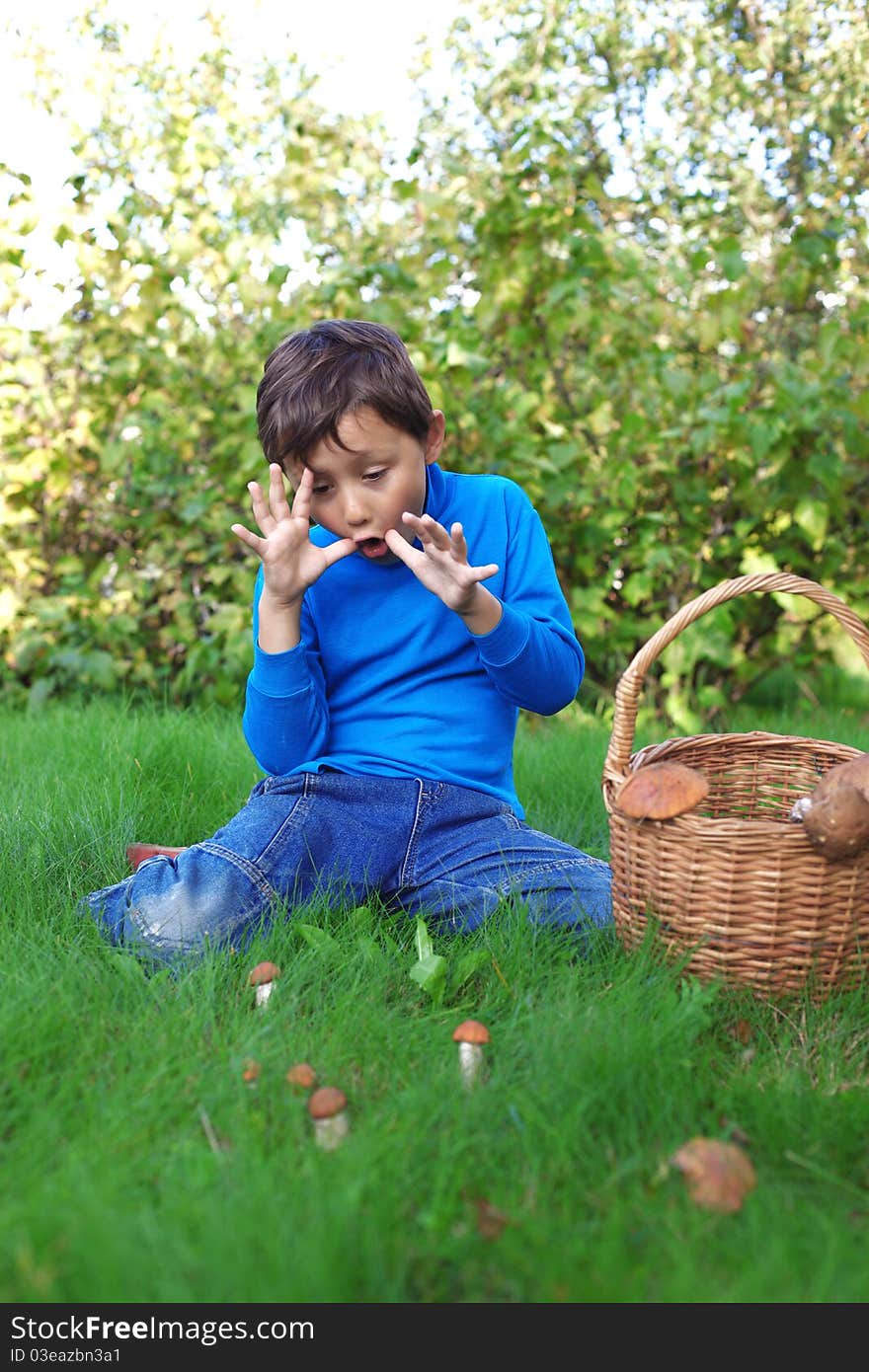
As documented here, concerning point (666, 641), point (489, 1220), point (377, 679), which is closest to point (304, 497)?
point (377, 679)

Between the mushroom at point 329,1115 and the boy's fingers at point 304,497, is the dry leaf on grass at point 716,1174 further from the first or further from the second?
the boy's fingers at point 304,497

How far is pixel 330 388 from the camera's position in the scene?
7.07 ft

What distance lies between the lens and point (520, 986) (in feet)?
6.38

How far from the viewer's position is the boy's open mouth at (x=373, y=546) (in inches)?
88.5

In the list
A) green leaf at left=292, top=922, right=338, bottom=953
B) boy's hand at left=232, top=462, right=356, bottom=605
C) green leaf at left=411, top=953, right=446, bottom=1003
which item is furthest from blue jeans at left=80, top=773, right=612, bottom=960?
boy's hand at left=232, top=462, right=356, bottom=605

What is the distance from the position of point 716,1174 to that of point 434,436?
1.54 metres

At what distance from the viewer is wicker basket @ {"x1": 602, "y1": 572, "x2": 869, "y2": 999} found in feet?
6.12

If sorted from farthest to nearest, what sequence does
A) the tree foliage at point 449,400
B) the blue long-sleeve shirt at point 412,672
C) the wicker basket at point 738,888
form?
the tree foliage at point 449,400, the blue long-sleeve shirt at point 412,672, the wicker basket at point 738,888

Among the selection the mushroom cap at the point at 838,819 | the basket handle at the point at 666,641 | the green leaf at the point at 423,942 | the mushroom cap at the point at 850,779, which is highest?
the basket handle at the point at 666,641

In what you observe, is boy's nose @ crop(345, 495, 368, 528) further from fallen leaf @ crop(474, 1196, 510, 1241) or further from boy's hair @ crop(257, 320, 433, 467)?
fallen leaf @ crop(474, 1196, 510, 1241)

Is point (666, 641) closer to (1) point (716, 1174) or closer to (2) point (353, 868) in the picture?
(2) point (353, 868)

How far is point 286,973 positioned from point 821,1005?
0.91 meters

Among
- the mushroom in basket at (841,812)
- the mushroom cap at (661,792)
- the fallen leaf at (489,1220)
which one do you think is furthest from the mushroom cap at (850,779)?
the fallen leaf at (489,1220)

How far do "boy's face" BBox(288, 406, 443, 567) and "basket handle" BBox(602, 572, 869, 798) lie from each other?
55 cm
